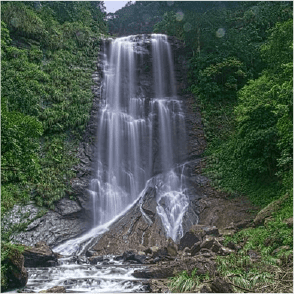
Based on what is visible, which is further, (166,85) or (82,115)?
(166,85)

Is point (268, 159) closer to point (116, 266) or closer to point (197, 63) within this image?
point (116, 266)

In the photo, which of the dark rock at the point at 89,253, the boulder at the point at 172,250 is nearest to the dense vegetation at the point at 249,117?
the boulder at the point at 172,250

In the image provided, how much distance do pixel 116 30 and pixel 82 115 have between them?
1438 inches

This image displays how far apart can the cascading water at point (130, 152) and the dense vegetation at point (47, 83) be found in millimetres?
2042

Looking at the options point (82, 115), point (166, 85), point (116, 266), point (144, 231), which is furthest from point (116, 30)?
point (116, 266)

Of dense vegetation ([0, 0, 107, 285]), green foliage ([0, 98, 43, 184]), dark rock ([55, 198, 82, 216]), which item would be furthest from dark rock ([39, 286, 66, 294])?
dark rock ([55, 198, 82, 216])

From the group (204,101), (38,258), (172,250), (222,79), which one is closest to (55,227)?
(38,258)

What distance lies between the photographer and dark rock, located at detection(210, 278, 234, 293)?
771cm

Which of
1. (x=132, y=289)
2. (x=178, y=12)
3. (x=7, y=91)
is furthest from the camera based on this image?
(x=178, y=12)

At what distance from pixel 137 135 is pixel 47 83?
8.44 m

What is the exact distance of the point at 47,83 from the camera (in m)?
25.0

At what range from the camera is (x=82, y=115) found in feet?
79.6

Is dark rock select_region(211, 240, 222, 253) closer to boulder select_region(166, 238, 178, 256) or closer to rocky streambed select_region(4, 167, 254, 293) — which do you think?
Result: rocky streambed select_region(4, 167, 254, 293)

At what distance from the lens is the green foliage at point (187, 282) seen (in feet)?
28.0
